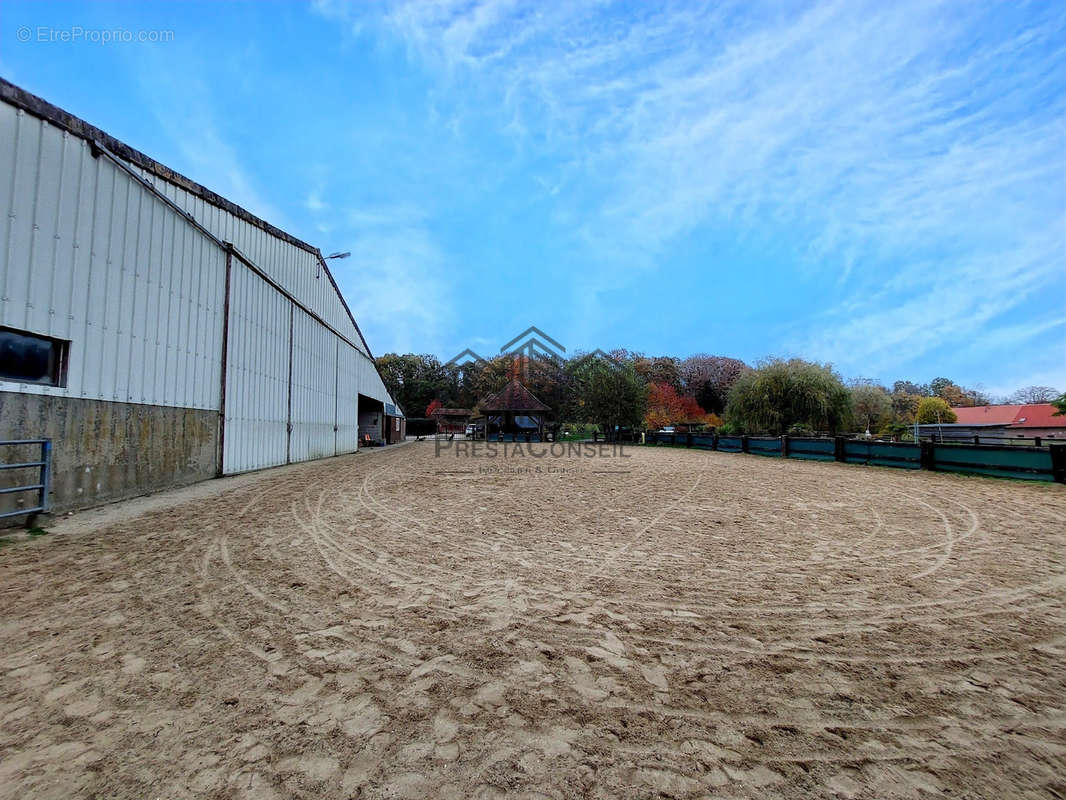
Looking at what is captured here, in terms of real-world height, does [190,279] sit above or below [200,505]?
above

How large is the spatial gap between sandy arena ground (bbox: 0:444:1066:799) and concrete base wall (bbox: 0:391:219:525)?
128 cm

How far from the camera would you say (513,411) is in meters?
33.3

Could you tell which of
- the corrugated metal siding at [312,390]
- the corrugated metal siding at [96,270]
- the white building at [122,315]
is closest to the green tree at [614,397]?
the corrugated metal siding at [312,390]

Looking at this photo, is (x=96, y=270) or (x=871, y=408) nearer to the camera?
(x=96, y=270)

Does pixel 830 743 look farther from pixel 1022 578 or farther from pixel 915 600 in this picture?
pixel 1022 578

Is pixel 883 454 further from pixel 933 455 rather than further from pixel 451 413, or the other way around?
pixel 451 413

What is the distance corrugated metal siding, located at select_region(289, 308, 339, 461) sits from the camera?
15.8 meters

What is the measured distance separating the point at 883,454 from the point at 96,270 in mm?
20335

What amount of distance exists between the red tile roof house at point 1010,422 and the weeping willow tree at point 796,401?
21617mm

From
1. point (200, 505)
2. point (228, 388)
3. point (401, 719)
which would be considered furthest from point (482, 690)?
point (228, 388)

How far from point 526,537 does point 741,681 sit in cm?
336

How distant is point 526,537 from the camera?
5586mm

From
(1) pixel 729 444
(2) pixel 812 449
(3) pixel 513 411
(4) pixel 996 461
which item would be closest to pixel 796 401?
(1) pixel 729 444


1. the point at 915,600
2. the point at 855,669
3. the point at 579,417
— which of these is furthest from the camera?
the point at 579,417
